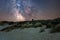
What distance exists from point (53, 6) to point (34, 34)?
0.94 metres

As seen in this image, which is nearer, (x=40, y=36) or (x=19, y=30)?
(x=40, y=36)

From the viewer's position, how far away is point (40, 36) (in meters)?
3.34

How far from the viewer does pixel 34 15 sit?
13.4 feet

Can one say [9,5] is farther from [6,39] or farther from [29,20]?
[6,39]

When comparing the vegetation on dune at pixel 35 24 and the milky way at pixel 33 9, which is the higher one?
the milky way at pixel 33 9

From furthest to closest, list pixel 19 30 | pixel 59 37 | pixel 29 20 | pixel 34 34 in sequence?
pixel 29 20 < pixel 19 30 < pixel 34 34 < pixel 59 37

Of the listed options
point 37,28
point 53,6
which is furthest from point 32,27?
point 53,6

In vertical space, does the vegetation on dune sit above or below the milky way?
below

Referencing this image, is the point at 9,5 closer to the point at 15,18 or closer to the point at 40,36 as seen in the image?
the point at 15,18

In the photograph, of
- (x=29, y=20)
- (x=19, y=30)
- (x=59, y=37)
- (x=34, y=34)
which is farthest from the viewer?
(x=29, y=20)

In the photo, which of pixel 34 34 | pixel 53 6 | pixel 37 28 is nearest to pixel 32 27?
pixel 37 28

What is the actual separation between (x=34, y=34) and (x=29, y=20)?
68 centimetres

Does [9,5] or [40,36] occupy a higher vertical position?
[9,5]

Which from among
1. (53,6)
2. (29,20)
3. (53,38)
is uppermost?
(53,6)
